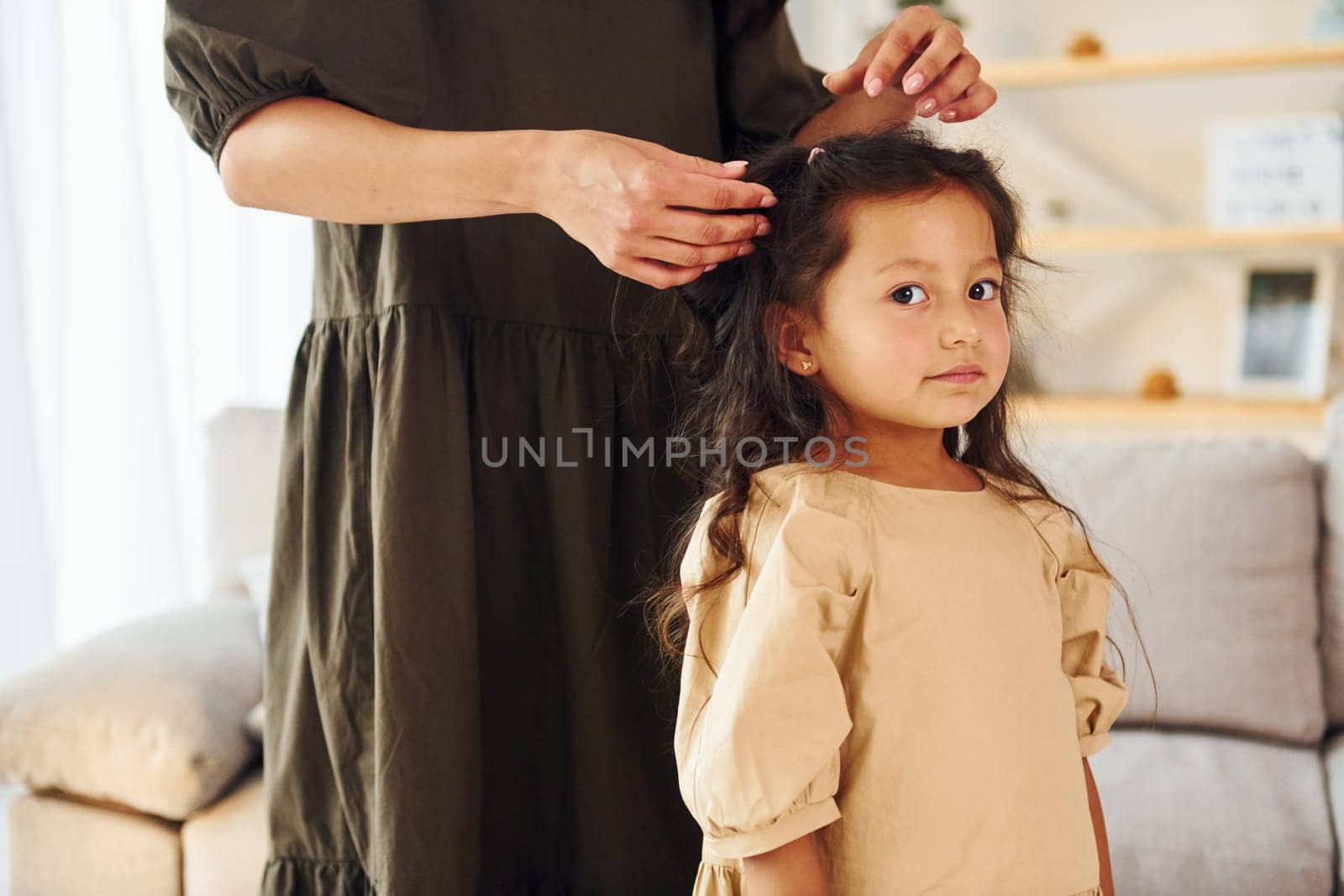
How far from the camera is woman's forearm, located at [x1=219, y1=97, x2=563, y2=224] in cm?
77

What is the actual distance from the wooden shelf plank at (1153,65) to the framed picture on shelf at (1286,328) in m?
0.54

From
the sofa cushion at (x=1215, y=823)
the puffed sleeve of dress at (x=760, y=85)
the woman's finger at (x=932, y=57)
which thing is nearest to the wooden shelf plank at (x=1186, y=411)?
the sofa cushion at (x=1215, y=823)

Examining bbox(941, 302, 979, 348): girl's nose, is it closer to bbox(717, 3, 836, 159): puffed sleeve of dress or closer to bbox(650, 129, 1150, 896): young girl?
bbox(650, 129, 1150, 896): young girl

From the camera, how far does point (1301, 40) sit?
2889 mm

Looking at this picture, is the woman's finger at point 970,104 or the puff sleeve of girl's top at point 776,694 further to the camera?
the woman's finger at point 970,104

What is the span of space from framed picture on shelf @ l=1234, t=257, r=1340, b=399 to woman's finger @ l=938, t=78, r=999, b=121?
2358mm

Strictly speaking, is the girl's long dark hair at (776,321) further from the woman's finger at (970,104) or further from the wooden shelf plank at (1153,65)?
the wooden shelf plank at (1153,65)

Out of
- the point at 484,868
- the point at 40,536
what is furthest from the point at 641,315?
the point at 40,536

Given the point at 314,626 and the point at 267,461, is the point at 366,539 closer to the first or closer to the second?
the point at 314,626

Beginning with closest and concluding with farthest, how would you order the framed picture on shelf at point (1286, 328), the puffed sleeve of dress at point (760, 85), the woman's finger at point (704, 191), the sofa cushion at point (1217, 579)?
the woman's finger at point (704, 191)
the puffed sleeve of dress at point (760, 85)
the sofa cushion at point (1217, 579)
the framed picture on shelf at point (1286, 328)

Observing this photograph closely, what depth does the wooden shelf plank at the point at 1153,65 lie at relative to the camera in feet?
8.78

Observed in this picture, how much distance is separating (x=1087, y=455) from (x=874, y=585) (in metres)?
1.17

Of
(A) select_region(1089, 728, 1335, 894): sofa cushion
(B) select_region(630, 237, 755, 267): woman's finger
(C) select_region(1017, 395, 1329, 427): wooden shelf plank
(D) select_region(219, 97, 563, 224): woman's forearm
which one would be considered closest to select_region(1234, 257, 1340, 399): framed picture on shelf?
(C) select_region(1017, 395, 1329, 427): wooden shelf plank

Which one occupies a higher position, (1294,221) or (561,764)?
(1294,221)
